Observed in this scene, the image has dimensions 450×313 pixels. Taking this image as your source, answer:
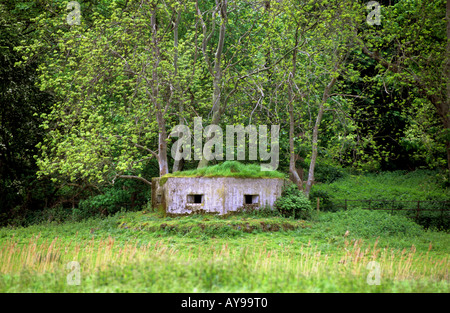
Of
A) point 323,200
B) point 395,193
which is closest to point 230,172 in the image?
point 323,200

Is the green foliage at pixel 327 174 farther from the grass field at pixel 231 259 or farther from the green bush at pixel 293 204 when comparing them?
the grass field at pixel 231 259

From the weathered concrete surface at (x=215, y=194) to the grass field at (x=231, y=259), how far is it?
2.27ft

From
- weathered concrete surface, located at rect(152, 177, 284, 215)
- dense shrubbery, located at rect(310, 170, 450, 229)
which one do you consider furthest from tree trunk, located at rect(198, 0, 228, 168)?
dense shrubbery, located at rect(310, 170, 450, 229)

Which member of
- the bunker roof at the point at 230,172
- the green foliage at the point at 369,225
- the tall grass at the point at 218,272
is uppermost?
the bunker roof at the point at 230,172

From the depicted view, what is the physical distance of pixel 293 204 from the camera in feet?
52.9

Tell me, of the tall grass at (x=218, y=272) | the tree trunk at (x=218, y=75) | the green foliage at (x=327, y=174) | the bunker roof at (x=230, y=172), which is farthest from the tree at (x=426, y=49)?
the green foliage at (x=327, y=174)

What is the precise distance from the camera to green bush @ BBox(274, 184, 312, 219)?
53.0 ft

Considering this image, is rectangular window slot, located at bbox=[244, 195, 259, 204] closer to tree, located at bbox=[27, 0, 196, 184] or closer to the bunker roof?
the bunker roof

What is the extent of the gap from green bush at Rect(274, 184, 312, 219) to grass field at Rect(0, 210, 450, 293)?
36.8 inches

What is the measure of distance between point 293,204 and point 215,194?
115 inches

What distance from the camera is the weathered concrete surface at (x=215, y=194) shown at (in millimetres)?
15664

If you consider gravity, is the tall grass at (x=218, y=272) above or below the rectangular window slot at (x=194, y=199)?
above
